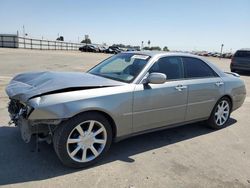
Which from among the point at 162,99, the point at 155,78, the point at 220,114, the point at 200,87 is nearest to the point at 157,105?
the point at 162,99

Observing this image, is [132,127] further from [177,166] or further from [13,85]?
[13,85]

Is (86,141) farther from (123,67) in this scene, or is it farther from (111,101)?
(123,67)

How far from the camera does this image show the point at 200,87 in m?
4.82

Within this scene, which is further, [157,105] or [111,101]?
[157,105]

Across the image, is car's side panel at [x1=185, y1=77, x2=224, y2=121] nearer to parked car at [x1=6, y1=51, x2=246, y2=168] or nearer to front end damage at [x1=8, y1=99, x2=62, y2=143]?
parked car at [x1=6, y1=51, x2=246, y2=168]

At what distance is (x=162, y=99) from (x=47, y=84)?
5.75 ft

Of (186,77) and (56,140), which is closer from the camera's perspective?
(56,140)

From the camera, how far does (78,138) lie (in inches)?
138

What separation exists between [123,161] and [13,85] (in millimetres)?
1958

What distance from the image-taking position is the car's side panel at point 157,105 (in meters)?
3.94

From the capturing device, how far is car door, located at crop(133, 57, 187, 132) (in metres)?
3.96

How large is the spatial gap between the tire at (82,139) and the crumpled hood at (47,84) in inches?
16.3

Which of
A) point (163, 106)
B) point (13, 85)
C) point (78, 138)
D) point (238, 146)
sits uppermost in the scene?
point (13, 85)

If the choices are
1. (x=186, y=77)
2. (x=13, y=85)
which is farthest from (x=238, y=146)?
(x=13, y=85)
